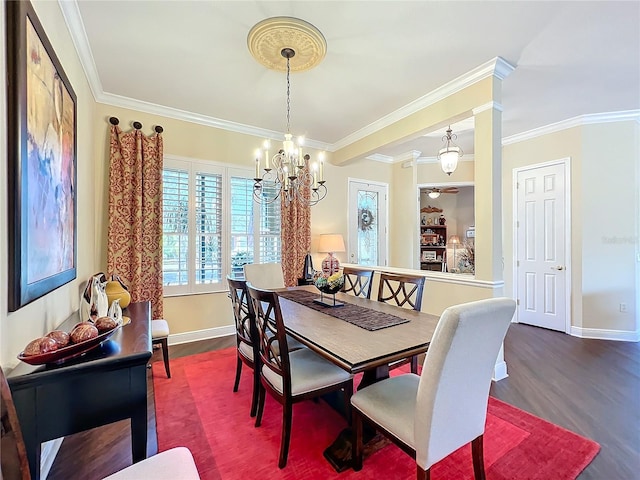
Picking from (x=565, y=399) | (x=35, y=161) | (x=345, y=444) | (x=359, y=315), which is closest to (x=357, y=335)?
(x=359, y=315)

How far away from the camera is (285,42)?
227cm

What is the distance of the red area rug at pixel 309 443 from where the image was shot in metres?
1.63

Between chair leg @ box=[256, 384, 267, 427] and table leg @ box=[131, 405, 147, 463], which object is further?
chair leg @ box=[256, 384, 267, 427]

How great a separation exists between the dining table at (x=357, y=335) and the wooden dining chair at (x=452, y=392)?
244mm

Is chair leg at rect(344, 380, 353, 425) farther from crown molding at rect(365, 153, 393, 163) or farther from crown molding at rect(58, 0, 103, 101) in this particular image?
crown molding at rect(365, 153, 393, 163)

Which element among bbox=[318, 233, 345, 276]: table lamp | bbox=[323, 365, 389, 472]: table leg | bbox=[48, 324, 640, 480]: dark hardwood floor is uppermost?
bbox=[318, 233, 345, 276]: table lamp

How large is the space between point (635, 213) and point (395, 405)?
4447 millimetres

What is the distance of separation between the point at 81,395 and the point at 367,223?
4811mm

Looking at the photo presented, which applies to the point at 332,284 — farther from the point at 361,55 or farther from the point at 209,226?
the point at 209,226

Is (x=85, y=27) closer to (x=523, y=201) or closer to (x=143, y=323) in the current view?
(x=143, y=323)

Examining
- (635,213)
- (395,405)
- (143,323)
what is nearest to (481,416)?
(395,405)

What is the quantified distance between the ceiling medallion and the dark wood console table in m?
2.22

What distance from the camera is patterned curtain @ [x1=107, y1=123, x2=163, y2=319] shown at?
319cm

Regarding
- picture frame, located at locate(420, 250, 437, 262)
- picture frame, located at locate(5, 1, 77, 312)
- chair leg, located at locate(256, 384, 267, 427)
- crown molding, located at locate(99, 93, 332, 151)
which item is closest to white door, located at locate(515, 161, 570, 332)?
picture frame, located at locate(420, 250, 437, 262)
